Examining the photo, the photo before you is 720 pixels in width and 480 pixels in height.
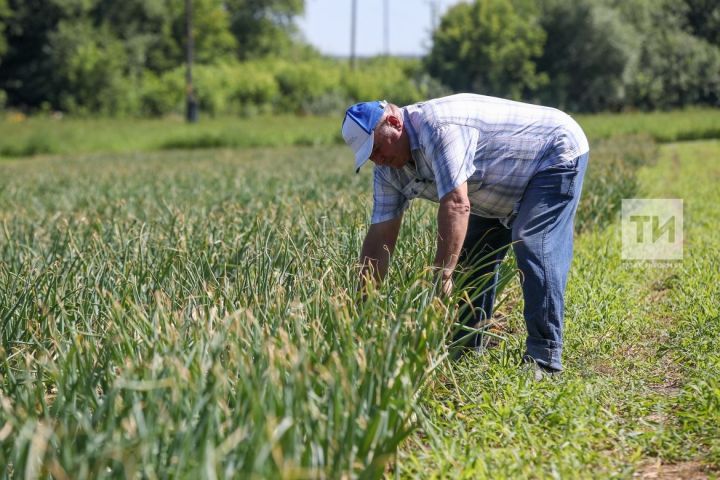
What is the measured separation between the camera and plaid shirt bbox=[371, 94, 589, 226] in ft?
11.7

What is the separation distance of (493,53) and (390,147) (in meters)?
48.5

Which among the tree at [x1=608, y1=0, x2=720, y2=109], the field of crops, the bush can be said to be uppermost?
the field of crops

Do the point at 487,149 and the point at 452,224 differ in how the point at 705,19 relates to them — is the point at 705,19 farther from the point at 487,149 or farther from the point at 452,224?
the point at 452,224

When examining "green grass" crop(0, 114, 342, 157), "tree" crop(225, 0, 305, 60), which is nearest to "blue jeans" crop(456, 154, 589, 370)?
"green grass" crop(0, 114, 342, 157)

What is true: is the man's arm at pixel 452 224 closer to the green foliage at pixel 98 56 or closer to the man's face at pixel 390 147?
the man's face at pixel 390 147

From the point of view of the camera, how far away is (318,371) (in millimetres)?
2727

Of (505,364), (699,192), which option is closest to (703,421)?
(505,364)

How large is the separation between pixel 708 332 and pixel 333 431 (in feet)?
8.10

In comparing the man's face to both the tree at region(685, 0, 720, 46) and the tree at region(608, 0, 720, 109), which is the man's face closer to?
the tree at region(608, 0, 720, 109)

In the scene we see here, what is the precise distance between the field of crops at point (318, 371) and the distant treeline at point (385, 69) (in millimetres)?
34328

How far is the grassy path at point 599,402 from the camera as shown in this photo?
2.93 metres

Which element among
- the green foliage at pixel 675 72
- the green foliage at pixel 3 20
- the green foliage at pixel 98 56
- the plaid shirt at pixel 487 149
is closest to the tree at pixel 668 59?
the green foliage at pixel 675 72

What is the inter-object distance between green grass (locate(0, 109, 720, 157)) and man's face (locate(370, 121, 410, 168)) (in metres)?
21.7

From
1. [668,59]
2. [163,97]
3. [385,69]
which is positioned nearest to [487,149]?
[163,97]
